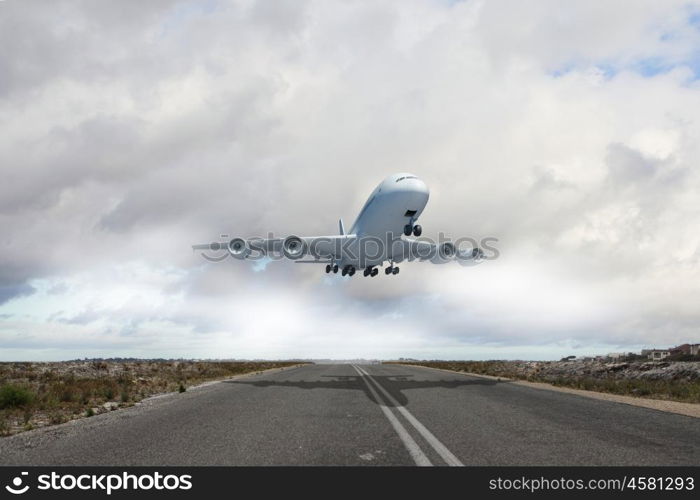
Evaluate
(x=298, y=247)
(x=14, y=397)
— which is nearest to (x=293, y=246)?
(x=298, y=247)

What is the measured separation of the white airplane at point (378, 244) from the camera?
31875mm

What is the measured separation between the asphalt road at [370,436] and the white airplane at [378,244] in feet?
64.4

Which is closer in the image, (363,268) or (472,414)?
(472,414)

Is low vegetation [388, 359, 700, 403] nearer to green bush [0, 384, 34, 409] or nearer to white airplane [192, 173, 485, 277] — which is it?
white airplane [192, 173, 485, 277]

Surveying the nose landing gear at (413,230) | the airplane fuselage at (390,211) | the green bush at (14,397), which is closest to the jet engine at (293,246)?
the airplane fuselage at (390,211)

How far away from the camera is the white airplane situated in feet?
105

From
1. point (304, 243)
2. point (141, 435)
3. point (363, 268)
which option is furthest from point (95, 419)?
point (363, 268)

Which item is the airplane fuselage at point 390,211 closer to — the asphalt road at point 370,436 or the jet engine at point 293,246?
the jet engine at point 293,246

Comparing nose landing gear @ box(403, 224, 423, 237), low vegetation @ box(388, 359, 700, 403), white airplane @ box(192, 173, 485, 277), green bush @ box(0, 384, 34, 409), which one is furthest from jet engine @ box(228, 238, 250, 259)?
green bush @ box(0, 384, 34, 409)

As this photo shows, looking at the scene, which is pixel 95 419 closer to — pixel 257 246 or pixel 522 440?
pixel 522 440

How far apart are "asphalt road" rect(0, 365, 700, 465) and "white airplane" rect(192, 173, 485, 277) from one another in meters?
19.6
